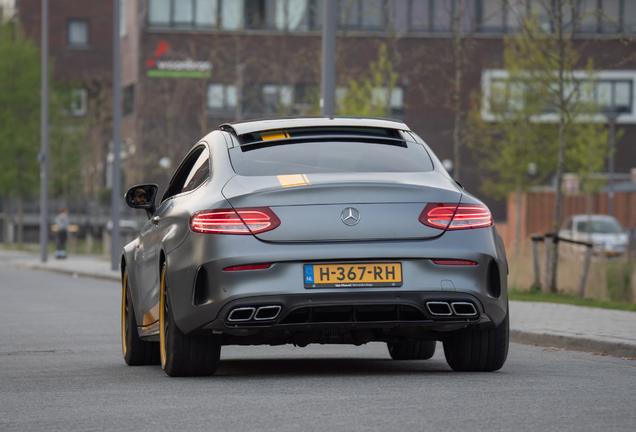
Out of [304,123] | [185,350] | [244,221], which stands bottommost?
[185,350]

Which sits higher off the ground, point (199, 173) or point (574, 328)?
point (199, 173)

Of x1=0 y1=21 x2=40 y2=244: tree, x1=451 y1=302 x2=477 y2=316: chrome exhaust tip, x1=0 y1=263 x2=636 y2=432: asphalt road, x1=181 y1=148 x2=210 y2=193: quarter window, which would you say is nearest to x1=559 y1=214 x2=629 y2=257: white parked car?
x1=0 y1=21 x2=40 y2=244: tree

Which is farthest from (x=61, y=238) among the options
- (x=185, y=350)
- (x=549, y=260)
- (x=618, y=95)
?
(x=185, y=350)

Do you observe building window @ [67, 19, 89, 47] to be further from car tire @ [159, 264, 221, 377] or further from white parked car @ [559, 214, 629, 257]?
car tire @ [159, 264, 221, 377]

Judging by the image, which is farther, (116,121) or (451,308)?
(116,121)

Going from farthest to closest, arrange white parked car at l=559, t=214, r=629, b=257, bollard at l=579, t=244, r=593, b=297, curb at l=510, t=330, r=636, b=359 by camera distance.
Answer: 1. white parked car at l=559, t=214, r=629, b=257
2. bollard at l=579, t=244, r=593, b=297
3. curb at l=510, t=330, r=636, b=359

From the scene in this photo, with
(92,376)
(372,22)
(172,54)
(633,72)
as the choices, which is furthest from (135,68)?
(92,376)

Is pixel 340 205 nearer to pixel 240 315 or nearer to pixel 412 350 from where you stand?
pixel 240 315

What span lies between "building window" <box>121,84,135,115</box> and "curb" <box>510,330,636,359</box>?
49104mm

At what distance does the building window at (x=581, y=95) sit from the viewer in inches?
1535

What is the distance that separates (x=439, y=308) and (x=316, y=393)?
3.00 ft

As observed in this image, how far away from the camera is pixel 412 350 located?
9242 mm

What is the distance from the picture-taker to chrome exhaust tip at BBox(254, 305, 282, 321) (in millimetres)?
6922

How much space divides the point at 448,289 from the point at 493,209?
5366 centimetres
